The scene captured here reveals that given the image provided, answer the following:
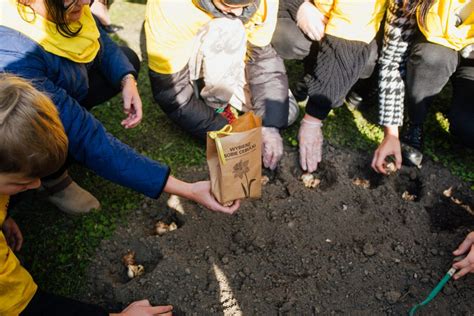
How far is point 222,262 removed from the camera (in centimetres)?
188

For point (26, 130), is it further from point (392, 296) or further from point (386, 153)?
point (386, 153)

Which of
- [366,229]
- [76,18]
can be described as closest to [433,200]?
[366,229]

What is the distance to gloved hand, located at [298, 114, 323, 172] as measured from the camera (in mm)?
2275

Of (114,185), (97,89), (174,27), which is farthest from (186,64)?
(114,185)

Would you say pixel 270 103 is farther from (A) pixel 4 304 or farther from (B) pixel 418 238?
(A) pixel 4 304

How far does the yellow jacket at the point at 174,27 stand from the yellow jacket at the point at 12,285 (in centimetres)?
111

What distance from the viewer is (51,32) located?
162 centimetres

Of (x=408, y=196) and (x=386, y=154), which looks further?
(x=408, y=196)

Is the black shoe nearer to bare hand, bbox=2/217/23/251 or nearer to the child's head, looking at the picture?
bare hand, bbox=2/217/23/251

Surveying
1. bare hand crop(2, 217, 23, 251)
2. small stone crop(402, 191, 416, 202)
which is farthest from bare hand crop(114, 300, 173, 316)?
small stone crop(402, 191, 416, 202)

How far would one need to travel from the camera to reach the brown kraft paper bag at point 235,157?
1.52 m

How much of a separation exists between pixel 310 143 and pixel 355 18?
657mm

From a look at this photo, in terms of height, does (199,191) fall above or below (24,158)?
below

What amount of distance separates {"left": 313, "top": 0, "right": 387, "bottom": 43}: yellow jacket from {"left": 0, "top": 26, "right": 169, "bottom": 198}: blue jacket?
1141mm
